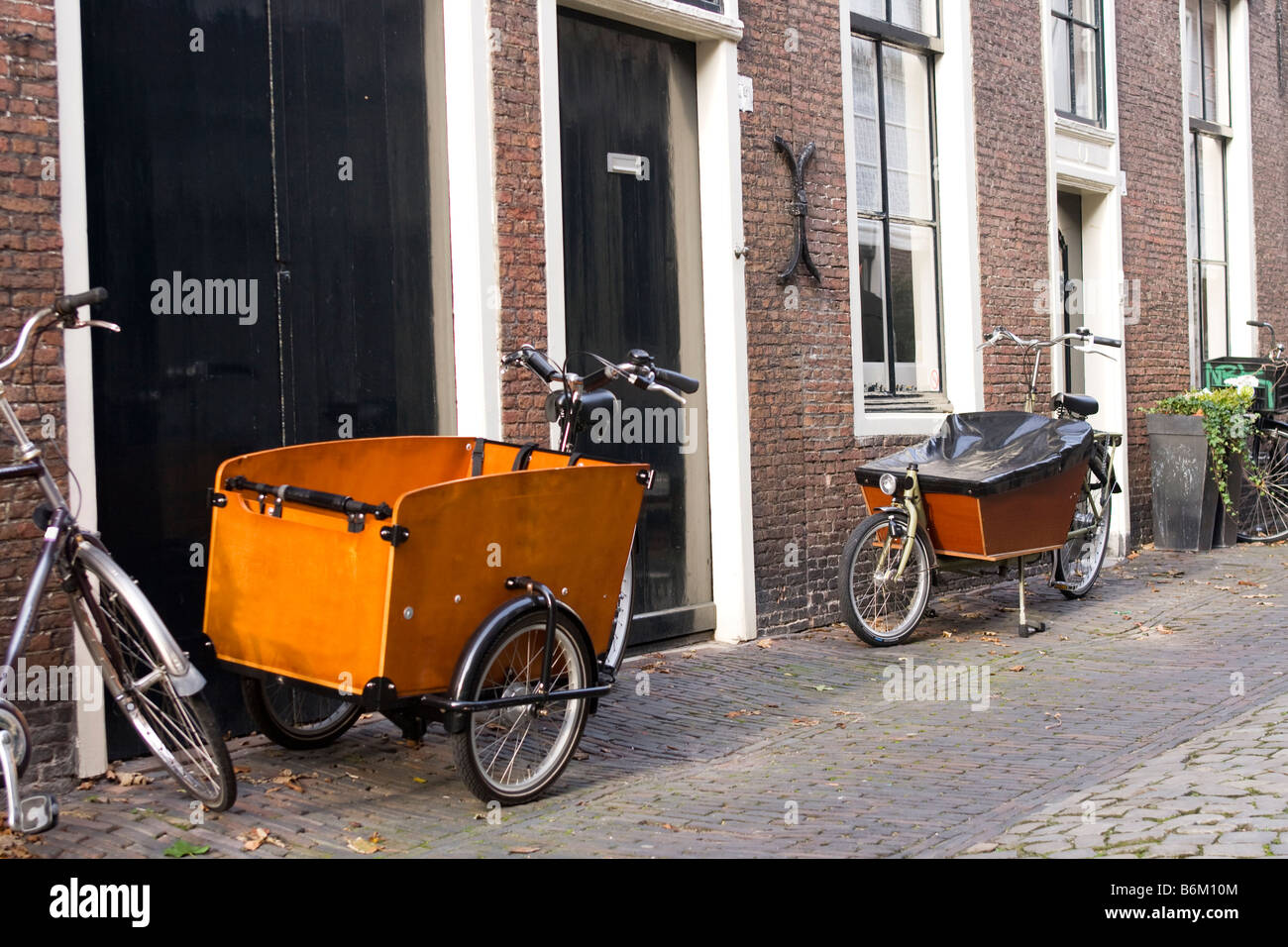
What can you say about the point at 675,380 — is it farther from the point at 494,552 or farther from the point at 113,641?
the point at 113,641

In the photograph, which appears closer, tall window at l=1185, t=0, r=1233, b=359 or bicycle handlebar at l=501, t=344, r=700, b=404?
bicycle handlebar at l=501, t=344, r=700, b=404

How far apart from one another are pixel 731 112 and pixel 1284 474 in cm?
732

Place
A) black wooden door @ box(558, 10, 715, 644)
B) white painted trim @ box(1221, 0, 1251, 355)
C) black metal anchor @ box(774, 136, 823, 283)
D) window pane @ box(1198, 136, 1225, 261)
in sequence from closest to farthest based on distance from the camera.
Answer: black wooden door @ box(558, 10, 715, 644)
black metal anchor @ box(774, 136, 823, 283)
window pane @ box(1198, 136, 1225, 261)
white painted trim @ box(1221, 0, 1251, 355)

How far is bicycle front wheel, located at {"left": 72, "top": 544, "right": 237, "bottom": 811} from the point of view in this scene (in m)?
4.37

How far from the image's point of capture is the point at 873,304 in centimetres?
981

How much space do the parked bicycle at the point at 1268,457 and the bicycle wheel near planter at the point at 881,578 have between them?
5.79 meters

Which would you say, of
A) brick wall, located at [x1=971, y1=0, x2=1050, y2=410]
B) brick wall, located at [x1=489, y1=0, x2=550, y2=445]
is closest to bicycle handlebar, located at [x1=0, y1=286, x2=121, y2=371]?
brick wall, located at [x1=489, y1=0, x2=550, y2=445]

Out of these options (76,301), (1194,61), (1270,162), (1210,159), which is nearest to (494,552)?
(76,301)

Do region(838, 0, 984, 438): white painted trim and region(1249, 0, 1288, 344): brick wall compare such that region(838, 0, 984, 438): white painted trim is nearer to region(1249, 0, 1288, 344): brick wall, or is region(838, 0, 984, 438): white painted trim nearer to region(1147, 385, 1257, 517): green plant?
region(1147, 385, 1257, 517): green plant

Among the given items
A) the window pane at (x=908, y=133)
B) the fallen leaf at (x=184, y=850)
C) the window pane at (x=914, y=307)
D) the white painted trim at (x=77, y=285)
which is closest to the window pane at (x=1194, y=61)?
the window pane at (x=908, y=133)

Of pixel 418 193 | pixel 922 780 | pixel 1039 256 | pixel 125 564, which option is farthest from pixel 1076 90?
pixel 125 564

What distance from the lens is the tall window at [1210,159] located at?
1432cm

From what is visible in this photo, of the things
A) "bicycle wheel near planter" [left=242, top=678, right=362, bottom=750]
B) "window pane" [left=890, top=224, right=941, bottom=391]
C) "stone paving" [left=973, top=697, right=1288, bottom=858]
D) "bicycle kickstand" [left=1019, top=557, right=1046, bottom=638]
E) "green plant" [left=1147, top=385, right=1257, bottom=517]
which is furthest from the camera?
"green plant" [left=1147, top=385, right=1257, bottom=517]

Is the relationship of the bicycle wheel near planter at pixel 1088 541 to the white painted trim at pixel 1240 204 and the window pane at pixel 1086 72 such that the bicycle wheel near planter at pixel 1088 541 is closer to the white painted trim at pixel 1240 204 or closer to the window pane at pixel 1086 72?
the window pane at pixel 1086 72
